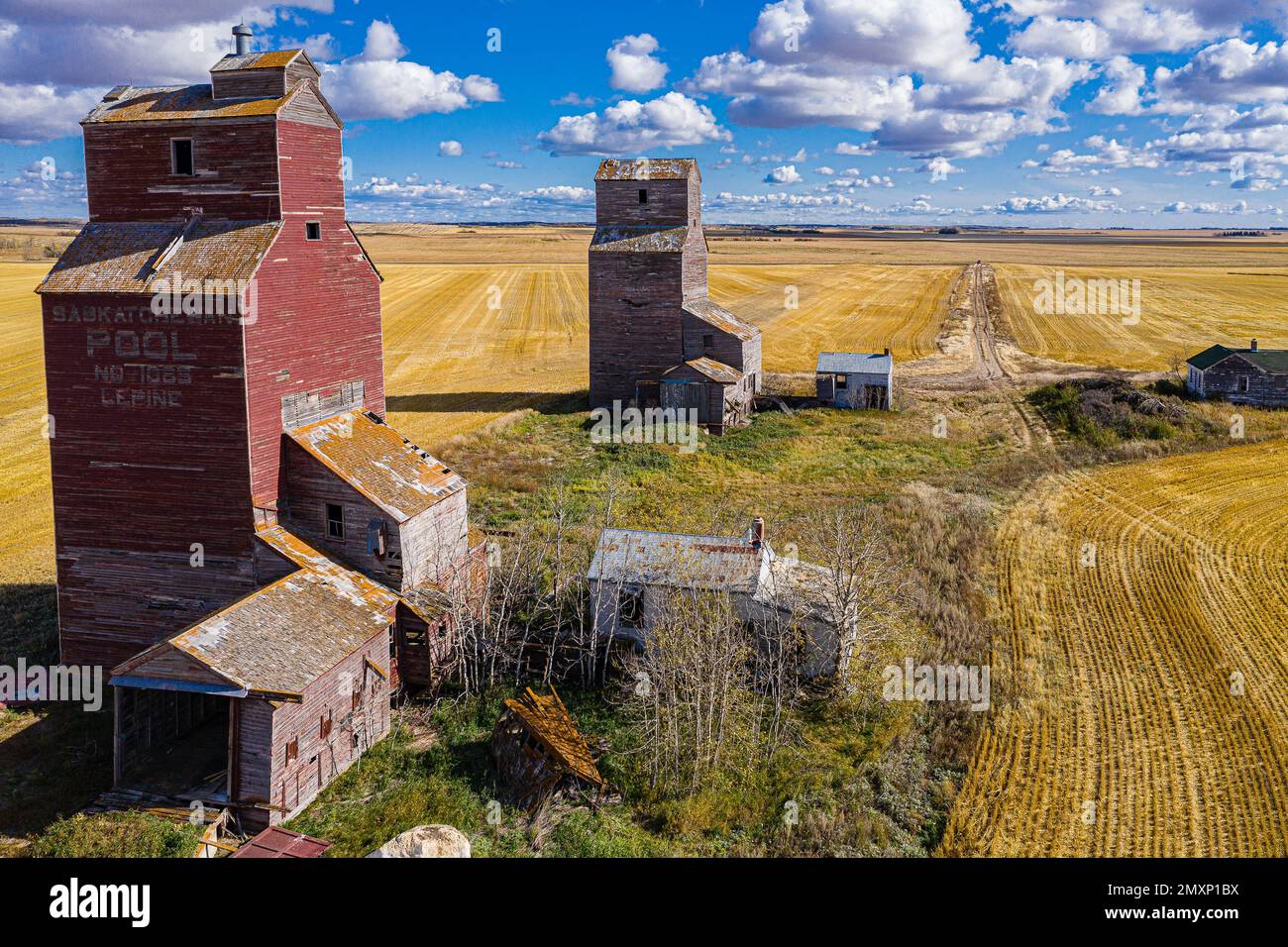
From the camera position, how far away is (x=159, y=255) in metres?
18.9

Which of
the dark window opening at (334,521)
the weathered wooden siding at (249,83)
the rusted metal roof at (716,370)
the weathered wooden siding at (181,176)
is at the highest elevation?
the weathered wooden siding at (249,83)

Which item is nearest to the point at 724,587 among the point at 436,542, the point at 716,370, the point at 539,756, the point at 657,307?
the point at 539,756

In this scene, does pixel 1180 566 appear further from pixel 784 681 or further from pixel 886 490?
pixel 784 681

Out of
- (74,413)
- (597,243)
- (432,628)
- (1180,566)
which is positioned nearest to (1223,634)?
(1180,566)

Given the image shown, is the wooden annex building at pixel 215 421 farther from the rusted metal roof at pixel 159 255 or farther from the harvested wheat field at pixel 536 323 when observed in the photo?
the harvested wheat field at pixel 536 323

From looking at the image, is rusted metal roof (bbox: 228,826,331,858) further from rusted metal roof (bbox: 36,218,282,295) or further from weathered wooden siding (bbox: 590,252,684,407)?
weathered wooden siding (bbox: 590,252,684,407)

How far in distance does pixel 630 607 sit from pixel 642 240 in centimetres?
2660

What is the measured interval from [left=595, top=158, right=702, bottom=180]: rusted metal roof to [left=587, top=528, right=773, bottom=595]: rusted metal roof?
26.4 m

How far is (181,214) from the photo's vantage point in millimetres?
19453

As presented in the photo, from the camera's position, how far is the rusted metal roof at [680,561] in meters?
20.0

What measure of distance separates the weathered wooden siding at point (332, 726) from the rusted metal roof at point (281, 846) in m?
0.83

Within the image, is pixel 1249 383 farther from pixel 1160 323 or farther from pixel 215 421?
pixel 215 421

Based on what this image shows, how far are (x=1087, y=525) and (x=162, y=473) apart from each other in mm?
26504

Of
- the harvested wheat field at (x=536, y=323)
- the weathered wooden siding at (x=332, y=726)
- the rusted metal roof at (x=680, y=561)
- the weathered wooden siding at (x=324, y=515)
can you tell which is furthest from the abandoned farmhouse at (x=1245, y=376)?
the weathered wooden siding at (x=332, y=726)
